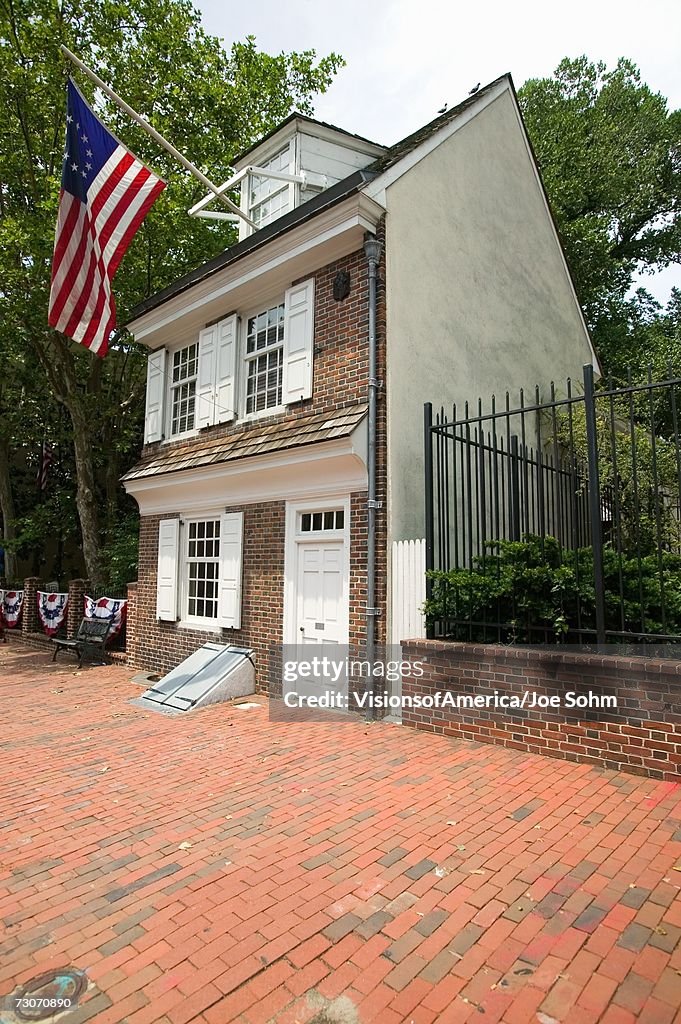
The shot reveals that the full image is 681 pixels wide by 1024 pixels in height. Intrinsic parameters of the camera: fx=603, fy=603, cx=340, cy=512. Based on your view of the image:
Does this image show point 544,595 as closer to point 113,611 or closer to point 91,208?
point 91,208

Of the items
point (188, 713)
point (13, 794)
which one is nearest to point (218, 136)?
point (188, 713)

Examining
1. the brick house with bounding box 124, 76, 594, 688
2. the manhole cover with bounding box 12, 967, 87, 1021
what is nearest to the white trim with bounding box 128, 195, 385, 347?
the brick house with bounding box 124, 76, 594, 688

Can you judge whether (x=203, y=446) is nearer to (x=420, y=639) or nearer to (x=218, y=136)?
(x=420, y=639)

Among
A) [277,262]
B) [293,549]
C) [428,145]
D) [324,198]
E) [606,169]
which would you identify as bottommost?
[293,549]

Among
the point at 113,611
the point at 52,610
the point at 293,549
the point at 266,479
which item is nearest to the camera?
the point at 293,549

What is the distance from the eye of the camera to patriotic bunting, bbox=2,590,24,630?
16688 millimetres

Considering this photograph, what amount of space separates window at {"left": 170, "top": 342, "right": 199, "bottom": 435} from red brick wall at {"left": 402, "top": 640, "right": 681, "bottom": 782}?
697 cm

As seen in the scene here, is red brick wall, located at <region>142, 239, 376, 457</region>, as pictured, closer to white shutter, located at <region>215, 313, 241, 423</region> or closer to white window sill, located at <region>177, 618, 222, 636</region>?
white shutter, located at <region>215, 313, 241, 423</region>

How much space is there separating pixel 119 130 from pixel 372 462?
13402mm

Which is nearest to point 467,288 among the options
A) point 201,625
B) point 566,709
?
point 566,709

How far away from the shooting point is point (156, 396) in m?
12.0

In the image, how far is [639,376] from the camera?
56.6 ft

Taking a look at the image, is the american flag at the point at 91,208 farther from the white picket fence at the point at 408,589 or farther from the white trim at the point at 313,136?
the white picket fence at the point at 408,589

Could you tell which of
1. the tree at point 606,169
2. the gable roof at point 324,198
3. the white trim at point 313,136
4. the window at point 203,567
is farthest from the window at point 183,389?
the tree at point 606,169
